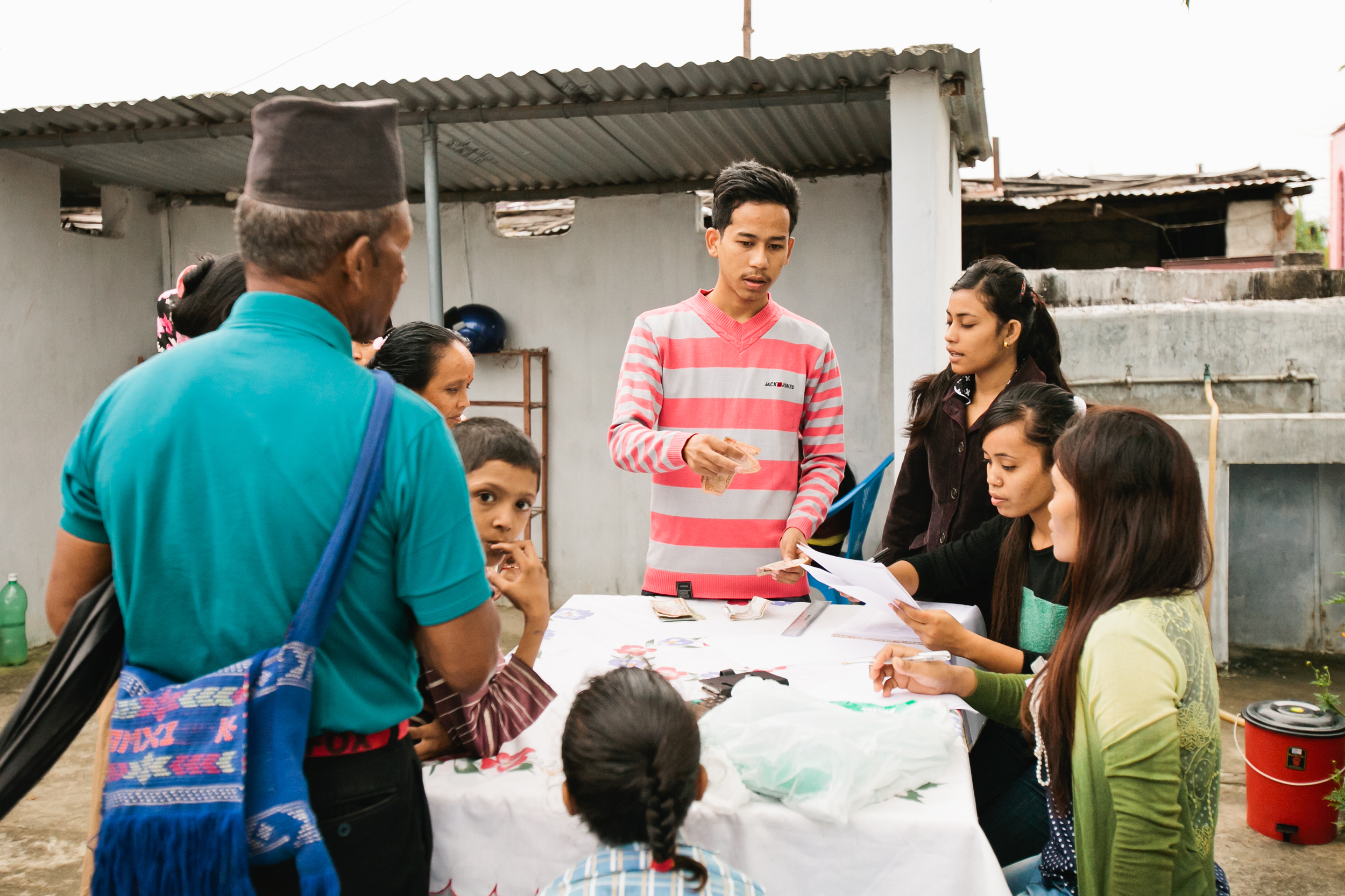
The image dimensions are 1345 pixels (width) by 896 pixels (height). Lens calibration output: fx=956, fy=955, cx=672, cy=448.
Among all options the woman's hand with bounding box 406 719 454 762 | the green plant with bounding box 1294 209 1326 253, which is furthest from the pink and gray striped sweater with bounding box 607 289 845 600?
the green plant with bounding box 1294 209 1326 253

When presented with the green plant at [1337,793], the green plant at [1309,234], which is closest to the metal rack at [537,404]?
the green plant at [1337,793]

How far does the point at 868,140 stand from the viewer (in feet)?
19.3

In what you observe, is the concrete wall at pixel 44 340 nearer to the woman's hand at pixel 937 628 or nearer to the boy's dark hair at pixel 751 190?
the boy's dark hair at pixel 751 190

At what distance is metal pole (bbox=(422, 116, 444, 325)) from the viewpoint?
5234mm

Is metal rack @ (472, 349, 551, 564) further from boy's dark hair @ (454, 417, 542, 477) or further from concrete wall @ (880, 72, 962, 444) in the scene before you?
boy's dark hair @ (454, 417, 542, 477)

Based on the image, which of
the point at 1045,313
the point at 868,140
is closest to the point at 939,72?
the point at 868,140

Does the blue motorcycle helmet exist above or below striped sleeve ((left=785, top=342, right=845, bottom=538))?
above

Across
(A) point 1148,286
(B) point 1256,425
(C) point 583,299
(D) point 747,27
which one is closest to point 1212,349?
(B) point 1256,425

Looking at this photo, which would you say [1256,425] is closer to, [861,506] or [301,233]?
[861,506]

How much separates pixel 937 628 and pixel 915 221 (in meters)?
2.99

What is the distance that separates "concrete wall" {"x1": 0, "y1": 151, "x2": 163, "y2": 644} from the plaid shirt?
650 cm

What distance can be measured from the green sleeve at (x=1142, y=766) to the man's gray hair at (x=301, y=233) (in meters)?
1.25

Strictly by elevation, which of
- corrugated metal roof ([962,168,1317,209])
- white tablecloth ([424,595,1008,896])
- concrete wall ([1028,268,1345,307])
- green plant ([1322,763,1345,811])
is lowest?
green plant ([1322,763,1345,811])

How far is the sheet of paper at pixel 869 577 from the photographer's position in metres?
2.00
